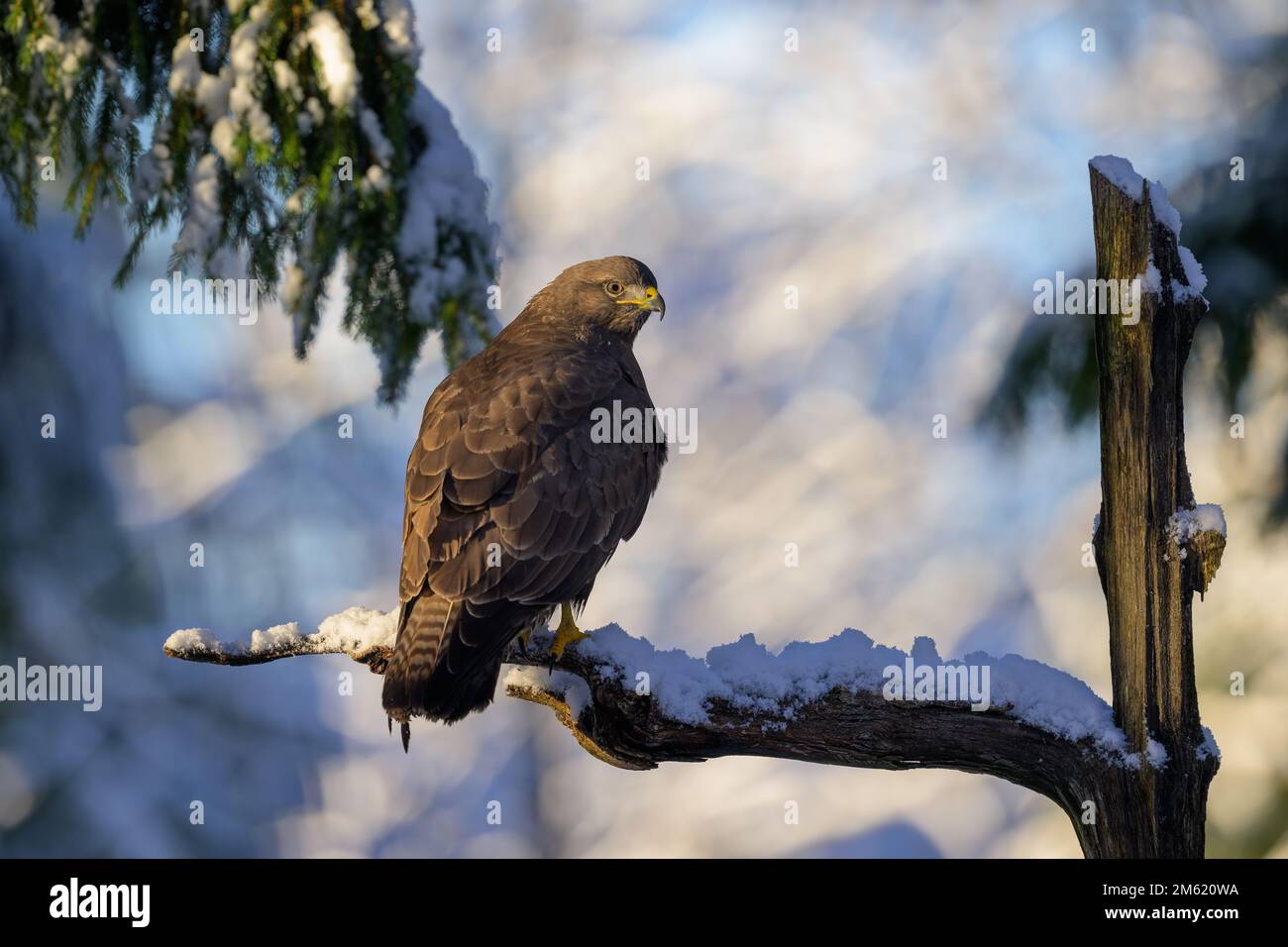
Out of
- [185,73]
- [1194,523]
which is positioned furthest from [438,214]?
[1194,523]

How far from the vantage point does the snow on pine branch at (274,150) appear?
14.6 feet

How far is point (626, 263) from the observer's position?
4.90 m

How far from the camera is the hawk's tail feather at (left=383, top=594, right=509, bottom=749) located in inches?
139

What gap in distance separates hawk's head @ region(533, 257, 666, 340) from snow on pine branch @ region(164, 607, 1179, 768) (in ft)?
4.57

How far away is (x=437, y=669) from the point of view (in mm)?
3559

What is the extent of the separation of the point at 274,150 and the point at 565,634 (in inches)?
82.1

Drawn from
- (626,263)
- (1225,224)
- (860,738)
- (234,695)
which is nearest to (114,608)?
(234,695)

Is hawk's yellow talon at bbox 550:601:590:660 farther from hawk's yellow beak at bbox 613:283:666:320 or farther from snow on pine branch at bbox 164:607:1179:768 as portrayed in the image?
hawk's yellow beak at bbox 613:283:666:320

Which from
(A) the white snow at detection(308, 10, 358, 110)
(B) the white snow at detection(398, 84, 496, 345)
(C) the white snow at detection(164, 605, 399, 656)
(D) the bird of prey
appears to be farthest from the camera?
(B) the white snow at detection(398, 84, 496, 345)

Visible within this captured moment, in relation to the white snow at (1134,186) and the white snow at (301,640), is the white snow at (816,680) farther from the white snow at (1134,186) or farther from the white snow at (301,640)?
the white snow at (1134,186)

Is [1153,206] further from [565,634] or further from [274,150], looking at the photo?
[274,150]

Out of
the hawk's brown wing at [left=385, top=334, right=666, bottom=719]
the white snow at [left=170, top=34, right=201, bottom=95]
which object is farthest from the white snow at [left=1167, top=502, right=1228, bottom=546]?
the white snow at [left=170, top=34, right=201, bottom=95]

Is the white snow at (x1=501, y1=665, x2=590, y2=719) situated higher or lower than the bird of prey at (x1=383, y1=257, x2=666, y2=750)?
lower

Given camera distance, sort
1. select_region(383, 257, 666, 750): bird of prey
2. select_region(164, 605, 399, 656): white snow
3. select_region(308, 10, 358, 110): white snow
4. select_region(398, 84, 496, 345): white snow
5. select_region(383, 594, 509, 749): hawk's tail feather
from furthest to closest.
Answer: select_region(398, 84, 496, 345): white snow, select_region(308, 10, 358, 110): white snow, select_region(164, 605, 399, 656): white snow, select_region(383, 257, 666, 750): bird of prey, select_region(383, 594, 509, 749): hawk's tail feather
